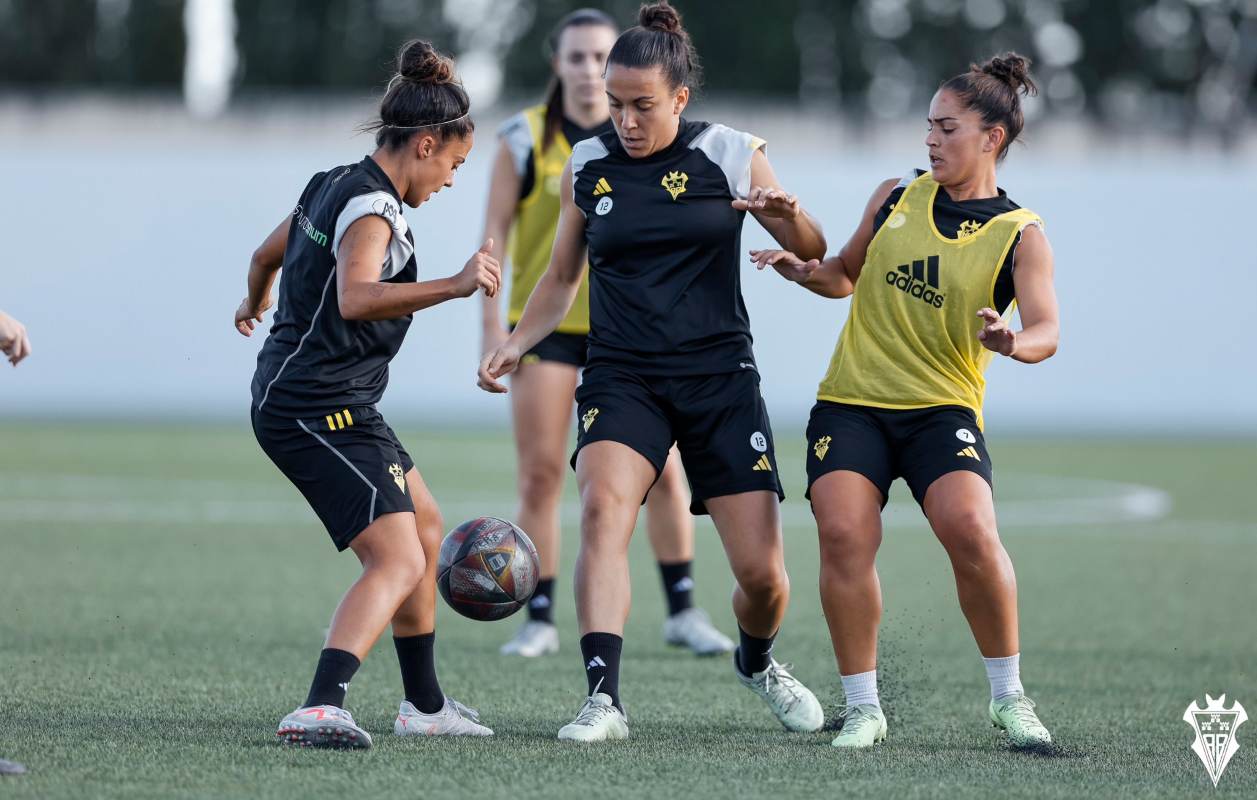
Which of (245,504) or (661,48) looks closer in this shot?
(661,48)

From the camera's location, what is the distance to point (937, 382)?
4.59m

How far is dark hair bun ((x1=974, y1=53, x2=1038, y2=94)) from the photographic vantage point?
471 centimetres

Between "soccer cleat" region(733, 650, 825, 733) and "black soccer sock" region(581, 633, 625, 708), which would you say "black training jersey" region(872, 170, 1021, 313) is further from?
"black soccer sock" region(581, 633, 625, 708)

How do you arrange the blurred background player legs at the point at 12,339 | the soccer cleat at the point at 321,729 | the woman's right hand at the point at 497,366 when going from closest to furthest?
the blurred background player legs at the point at 12,339 < the soccer cleat at the point at 321,729 < the woman's right hand at the point at 497,366

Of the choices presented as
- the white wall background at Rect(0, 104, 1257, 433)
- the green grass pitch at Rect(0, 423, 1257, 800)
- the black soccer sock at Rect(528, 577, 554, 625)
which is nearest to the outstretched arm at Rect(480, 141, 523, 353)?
the black soccer sock at Rect(528, 577, 554, 625)

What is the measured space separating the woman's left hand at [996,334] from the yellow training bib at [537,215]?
2.50 meters

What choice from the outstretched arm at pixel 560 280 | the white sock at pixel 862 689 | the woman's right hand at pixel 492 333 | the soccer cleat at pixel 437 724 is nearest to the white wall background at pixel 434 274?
the woman's right hand at pixel 492 333

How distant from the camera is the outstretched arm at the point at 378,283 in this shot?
13.6ft

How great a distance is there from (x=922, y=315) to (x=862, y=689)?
42.4 inches

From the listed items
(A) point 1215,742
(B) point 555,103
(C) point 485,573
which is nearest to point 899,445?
(A) point 1215,742

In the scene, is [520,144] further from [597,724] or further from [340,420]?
[597,724]

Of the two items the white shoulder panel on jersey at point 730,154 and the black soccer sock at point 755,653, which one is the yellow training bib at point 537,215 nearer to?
the white shoulder panel on jersey at point 730,154

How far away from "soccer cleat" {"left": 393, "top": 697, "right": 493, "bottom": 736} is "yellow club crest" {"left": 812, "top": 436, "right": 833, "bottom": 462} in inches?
47.8

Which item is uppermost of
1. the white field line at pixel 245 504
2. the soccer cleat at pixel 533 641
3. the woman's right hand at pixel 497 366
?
the woman's right hand at pixel 497 366
